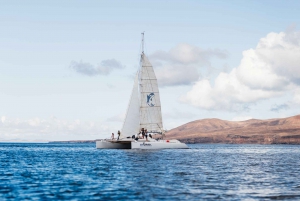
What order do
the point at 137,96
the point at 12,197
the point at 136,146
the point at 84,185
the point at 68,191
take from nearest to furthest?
1. the point at 12,197
2. the point at 68,191
3. the point at 84,185
4. the point at 136,146
5. the point at 137,96

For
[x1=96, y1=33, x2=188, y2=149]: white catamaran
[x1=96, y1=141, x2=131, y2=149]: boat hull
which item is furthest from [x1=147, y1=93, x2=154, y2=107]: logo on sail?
[x1=96, y1=141, x2=131, y2=149]: boat hull

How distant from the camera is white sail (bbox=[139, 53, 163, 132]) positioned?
104 meters

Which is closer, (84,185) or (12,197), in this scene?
(12,197)

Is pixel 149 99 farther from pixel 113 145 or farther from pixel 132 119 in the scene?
pixel 113 145

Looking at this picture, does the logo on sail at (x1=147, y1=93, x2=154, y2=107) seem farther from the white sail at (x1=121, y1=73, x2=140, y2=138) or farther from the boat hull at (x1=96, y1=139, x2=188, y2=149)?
the boat hull at (x1=96, y1=139, x2=188, y2=149)

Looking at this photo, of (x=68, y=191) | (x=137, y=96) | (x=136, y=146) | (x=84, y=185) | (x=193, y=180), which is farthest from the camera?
(x=137, y=96)

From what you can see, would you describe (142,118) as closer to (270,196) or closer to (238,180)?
(238,180)

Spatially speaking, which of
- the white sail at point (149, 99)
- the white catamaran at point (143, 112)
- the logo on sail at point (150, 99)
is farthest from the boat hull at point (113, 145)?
the logo on sail at point (150, 99)

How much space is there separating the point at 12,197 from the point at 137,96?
73.8 metres

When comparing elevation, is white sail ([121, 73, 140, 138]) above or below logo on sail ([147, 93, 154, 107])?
below

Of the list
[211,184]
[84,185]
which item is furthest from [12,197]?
[211,184]

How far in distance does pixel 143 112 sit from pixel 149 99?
336cm

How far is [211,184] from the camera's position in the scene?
37688 mm

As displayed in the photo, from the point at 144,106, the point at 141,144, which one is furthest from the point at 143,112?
the point at 141,144
